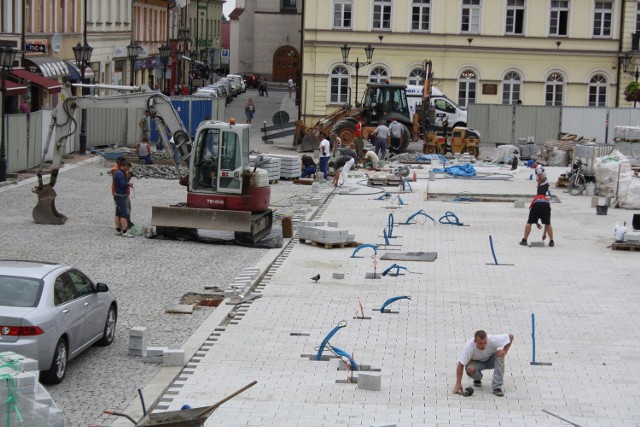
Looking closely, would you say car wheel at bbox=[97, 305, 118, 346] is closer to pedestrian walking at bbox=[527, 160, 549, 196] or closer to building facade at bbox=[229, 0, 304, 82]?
pedestrian walking at bbox=[527, 160, 549, 196]

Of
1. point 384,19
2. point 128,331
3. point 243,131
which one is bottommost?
point 128,331

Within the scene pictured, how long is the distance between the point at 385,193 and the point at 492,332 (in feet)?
59.3

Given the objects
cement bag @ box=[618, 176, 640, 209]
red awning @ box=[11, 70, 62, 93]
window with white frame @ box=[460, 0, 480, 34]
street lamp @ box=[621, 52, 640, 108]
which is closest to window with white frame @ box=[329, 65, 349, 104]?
window with white frame @ box=[460, 0, 480, 34]

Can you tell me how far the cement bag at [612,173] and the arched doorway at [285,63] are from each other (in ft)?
236

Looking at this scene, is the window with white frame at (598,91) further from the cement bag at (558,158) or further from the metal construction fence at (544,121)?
the cement bag at (558,158)

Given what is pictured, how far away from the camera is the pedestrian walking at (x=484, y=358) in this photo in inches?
585

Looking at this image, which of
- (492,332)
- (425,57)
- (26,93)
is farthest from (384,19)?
(492,332)

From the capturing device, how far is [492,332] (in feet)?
60.0

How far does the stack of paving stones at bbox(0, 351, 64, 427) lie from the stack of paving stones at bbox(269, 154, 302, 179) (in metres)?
27.9

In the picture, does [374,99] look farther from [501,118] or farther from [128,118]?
[128,118]

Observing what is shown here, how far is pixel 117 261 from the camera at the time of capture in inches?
933

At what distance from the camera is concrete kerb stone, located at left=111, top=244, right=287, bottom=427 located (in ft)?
45.6

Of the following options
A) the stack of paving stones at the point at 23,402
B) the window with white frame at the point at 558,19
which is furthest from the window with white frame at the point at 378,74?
the stack of paving stones at the point at 23,402

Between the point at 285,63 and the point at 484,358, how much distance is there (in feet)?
312
